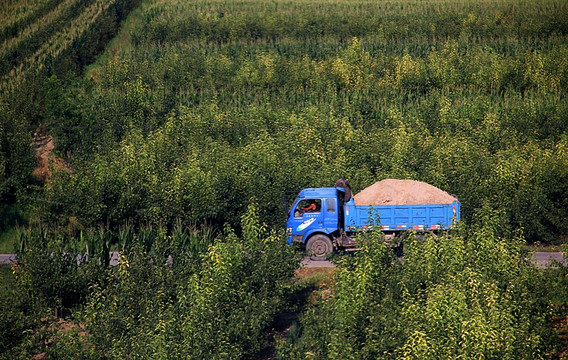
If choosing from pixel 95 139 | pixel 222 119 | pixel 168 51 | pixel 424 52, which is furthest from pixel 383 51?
pixel 95 139

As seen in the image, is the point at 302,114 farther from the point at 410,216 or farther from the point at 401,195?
the point at 410,216

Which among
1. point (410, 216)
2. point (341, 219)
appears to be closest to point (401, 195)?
point (410, 216)

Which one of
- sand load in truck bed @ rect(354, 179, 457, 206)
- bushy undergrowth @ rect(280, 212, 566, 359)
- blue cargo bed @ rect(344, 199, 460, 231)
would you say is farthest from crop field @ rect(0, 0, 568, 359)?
sand load in truck bed @ rect(354, 179, 457, 206)

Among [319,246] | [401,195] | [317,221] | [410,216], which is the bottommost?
[319,246]

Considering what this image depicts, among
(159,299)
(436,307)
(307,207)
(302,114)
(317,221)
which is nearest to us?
(436,307)

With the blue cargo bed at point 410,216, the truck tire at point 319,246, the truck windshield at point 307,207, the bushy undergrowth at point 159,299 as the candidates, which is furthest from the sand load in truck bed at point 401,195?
the bushy undergrowth at point 159,299

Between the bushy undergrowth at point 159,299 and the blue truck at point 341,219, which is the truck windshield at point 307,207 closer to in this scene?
the blue truck at point 341,219

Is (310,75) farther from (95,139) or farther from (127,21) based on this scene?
(127,21)
